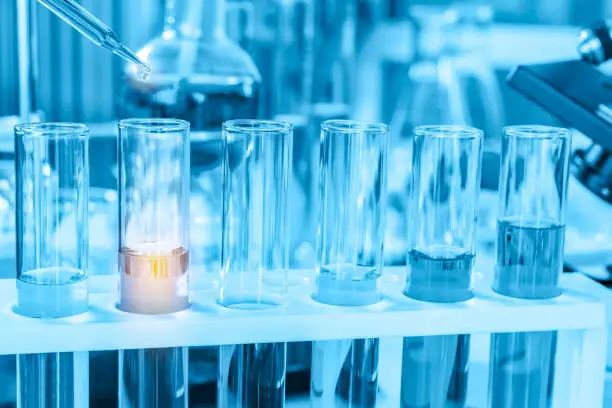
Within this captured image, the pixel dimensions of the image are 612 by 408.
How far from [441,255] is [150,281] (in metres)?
0.20

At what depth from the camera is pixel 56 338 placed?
582mm

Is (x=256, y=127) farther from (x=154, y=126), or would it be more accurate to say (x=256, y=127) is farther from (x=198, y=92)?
(x=198, y=92)

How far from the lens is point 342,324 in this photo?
624 millimetres

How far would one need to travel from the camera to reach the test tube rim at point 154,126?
61cm

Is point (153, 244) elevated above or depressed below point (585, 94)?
below

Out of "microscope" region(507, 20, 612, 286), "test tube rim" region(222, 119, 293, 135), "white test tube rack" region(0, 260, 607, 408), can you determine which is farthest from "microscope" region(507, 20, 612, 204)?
"test tube rim" region(222, 119, 293, 135)

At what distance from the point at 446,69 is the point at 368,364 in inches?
46.8

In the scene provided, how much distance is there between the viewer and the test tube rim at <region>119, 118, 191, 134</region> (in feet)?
2.00

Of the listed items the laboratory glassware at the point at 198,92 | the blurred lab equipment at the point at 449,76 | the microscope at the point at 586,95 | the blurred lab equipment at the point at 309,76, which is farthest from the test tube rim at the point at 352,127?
the blurred lab equipment at the point at 449,76

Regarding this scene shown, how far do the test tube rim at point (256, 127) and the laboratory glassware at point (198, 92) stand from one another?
0.34m

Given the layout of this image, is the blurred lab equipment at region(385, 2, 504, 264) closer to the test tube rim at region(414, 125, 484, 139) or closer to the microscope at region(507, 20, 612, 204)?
the microscope at region(507, 20, 612, 204)

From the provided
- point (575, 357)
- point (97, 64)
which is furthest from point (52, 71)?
point (575, 357)

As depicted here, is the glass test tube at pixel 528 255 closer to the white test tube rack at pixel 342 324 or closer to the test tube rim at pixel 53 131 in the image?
the white test tube rack at pixel 342 324

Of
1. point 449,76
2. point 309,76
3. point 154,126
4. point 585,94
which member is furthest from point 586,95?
point 449,76
